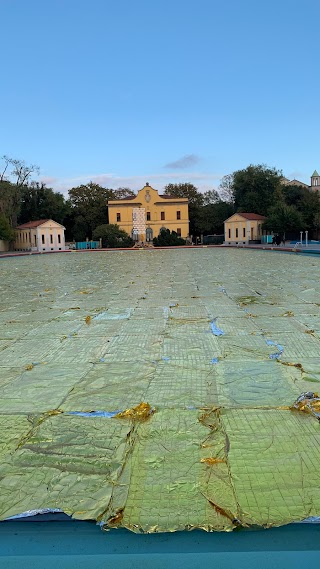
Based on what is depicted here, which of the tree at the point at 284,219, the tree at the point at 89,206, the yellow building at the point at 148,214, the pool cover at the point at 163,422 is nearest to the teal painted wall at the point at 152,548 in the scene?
the pool cover at the point at 163,422

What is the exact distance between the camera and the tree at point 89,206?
55.2 m

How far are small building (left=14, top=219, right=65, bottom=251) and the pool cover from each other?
40.1m

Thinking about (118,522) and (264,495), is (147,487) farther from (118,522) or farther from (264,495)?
(264,495)

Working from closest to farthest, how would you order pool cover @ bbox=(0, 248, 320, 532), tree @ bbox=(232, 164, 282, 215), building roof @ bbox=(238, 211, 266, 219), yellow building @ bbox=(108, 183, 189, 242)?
pool cover @ bbox=(0, 248, 320, 532) → building roof @ bbox=(238, 211, 266, 219) → tree @ bbox=(232, 164, 282, 215) → yellow building @ bbox=(108, 183, 189, 242)

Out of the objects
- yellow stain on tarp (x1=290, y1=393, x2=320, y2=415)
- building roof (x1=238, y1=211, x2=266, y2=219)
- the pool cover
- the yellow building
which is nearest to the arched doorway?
the yellow building

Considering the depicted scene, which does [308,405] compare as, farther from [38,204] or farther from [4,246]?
[38,204]

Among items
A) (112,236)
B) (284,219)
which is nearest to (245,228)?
(284,219)

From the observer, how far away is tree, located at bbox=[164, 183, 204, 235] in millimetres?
57719

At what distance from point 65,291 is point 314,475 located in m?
8.65

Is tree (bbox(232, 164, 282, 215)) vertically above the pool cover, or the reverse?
tree (bbox(232, 164, 282, 215))

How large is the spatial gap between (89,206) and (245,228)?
19618 mm

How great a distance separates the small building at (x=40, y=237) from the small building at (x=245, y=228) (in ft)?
57.9

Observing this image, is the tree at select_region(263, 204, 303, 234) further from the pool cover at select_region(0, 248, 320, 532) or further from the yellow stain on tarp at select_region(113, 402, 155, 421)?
the yellow stain on tarp at select_region(113, 402, 155, 421)

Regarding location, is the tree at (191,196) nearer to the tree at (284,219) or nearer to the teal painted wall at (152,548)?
the tree at (284,219)
